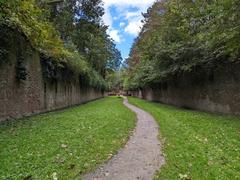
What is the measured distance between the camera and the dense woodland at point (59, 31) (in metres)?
9.41

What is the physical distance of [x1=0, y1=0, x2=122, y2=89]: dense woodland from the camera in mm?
9413

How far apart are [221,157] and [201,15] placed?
25.1ft

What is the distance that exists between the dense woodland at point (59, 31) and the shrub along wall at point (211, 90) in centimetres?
829

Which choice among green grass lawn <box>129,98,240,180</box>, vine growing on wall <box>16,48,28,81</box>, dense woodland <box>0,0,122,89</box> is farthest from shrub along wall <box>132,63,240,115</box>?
vine growing on wall <box>16,48,28,81</box>

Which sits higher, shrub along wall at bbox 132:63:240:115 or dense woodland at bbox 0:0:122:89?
dense woodland at bbox 0:0:122:89

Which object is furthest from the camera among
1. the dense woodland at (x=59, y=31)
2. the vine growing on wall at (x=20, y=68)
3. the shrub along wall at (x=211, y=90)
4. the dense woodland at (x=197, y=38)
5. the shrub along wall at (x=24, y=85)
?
the shrub along wall at (x=211, y=90)

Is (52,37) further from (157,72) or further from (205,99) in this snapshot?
(205,99)

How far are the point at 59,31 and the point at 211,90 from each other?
1500 centimetres

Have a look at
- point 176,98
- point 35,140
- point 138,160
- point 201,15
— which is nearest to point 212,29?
point 201,15

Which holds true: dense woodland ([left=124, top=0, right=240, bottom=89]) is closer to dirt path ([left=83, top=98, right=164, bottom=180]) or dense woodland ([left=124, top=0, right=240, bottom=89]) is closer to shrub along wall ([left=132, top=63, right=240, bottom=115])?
shrub along wall ([left=132, top=63, right=240, bottom=115])

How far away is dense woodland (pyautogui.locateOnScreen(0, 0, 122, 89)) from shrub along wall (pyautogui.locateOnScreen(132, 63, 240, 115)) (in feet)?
27.2

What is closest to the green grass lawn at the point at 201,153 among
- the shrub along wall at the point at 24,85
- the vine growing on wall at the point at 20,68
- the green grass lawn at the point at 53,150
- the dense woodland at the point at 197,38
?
the green grass lawn at the point at 53,150

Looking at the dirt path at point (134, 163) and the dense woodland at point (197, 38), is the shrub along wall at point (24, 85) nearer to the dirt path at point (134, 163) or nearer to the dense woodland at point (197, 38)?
the dirt path at point (134, 163)

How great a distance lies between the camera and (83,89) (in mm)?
26906
